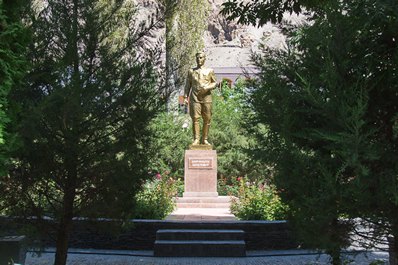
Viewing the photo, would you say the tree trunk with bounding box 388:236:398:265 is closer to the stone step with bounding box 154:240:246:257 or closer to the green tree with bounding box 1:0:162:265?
the green tree with bounding box 1:0:162:265

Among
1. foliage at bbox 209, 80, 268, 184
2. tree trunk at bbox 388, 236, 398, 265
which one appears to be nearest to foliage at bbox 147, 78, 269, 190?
foliage at bbox 209, 80, 268, 184

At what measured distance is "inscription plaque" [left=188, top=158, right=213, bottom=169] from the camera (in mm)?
13539

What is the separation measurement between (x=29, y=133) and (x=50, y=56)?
3.85 feet

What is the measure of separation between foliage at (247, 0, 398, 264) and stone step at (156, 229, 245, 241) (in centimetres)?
456

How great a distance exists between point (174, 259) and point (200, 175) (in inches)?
227

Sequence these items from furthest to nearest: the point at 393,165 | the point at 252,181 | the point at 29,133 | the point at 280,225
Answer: the point at 252,181 → the point at 280,225 → the point at 29,133 → the point at 393,165

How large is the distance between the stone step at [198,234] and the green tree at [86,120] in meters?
2.79

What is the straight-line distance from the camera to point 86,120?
5.04 m

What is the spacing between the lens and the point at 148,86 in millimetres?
5441

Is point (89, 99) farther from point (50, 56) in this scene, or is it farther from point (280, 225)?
point (280, 225)

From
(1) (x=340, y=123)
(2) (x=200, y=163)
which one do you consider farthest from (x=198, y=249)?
(2) (x=200, y=163)

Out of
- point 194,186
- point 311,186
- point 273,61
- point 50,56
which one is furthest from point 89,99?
point 194,186

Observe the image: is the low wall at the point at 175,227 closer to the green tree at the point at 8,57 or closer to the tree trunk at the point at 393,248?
the tree trunk at the point at 393,248

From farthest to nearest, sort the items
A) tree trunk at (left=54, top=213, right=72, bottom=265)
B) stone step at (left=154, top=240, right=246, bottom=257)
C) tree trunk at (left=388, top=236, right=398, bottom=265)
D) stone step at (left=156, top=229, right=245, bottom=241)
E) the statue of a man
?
the statue of a man < stone step at (left=156, top=229, right=245, bottom=241) < stone step at (left=154, top=240, right=246, bottom=257) < tree trunk at (left=54, top=213, right=72, bottom=265) < tree trunk at (left=388, top=236, right=398, bottom=265)
